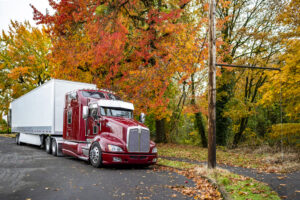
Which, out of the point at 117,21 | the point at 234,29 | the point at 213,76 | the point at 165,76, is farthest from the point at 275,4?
the point at 213,76

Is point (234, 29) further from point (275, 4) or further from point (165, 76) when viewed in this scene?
point (165, 76)

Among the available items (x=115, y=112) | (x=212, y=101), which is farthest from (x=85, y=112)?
(x=212, y=101)

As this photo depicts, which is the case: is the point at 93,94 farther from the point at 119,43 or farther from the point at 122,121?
the point at 119,43

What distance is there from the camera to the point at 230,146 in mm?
20625

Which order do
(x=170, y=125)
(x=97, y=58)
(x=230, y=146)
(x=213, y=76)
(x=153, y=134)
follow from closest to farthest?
1. (x=213, y=76)
2. (x=97, y=58)
3. (x=230, y=146)
4. (x=170, y=125)
5. (x=153, y=134)

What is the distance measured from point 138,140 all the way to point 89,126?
266 cm

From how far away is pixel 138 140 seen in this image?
10.2 meters

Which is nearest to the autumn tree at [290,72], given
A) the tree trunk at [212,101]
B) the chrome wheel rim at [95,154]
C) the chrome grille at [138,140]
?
the tree trunk at [212,101]

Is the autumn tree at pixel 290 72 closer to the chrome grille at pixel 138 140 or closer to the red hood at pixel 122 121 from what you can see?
the chrome grille at pixel 138 140

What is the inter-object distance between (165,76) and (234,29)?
849cm

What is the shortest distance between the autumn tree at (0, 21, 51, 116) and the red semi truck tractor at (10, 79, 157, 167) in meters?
17.8

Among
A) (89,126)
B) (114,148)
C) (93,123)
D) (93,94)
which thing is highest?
(93,94)

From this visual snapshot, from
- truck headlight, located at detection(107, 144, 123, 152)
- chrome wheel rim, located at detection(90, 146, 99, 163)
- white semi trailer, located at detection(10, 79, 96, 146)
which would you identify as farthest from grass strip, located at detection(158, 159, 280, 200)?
white semi trailer, located at detection(10, 79, 96, 146)

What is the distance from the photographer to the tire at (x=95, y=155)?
9.93m
